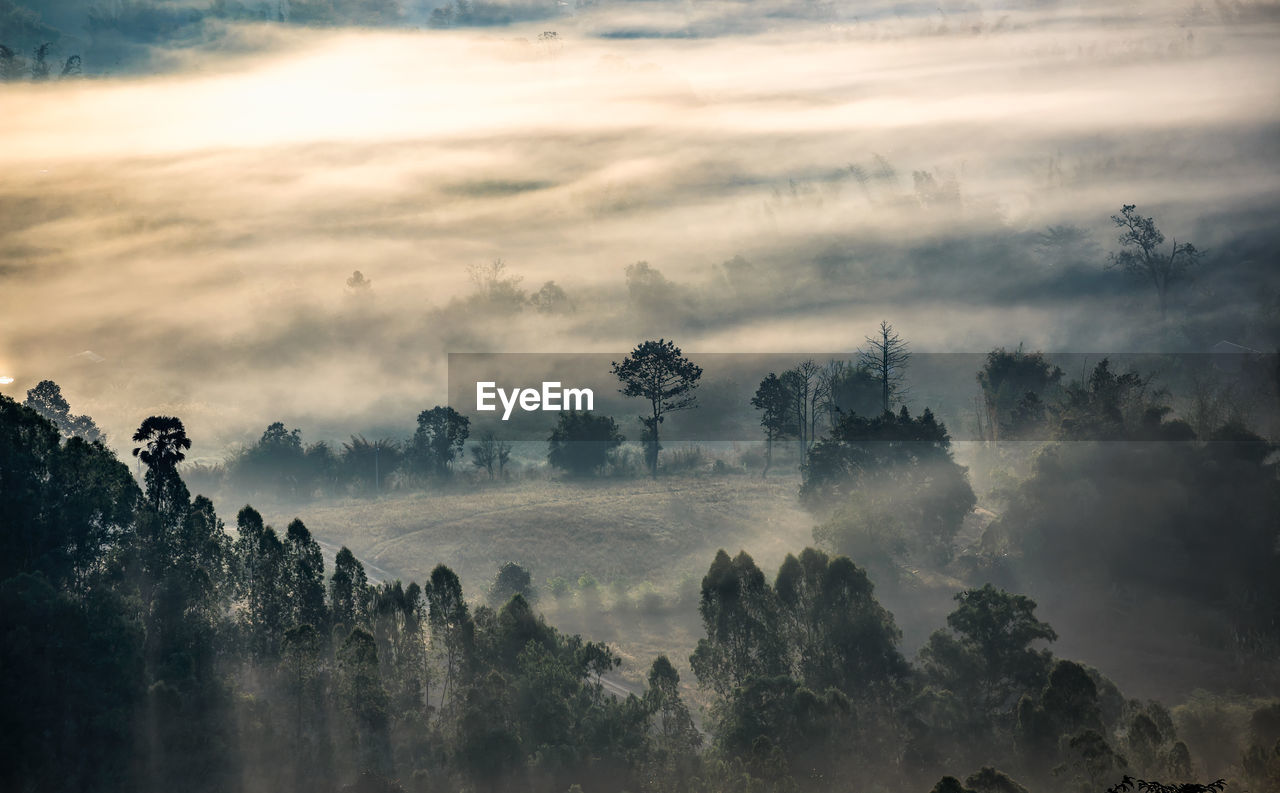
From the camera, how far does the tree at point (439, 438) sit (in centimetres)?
14800

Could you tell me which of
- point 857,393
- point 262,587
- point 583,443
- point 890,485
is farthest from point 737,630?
point 857,393

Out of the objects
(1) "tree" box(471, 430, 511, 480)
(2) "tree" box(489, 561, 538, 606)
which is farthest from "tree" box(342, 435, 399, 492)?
(2) "tree" box(489, 561, 538, 606)

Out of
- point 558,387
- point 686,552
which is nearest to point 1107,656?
point 686,552

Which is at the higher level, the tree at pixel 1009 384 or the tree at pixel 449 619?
the tree at pixel 1009 384

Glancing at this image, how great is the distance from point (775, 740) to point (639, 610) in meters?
39.3

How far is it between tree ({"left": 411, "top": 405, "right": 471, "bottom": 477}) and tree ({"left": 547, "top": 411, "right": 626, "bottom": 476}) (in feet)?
44.5

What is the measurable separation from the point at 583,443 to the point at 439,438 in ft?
67.9

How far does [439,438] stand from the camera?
150m

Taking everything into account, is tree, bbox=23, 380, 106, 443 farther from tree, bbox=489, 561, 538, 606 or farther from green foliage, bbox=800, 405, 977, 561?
green foliage, bbox=800, 405, 977, 561

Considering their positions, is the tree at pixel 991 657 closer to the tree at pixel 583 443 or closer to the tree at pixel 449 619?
the tree at pixel 449 619

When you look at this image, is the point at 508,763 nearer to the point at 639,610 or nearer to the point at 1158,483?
the point at 639,610

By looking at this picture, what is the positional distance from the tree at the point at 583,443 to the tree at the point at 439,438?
13562 millimetres

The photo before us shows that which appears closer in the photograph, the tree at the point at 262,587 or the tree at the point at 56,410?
the tree at the point at 262,587

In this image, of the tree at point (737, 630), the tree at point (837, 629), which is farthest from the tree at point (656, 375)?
the tree at point (837, 629)
